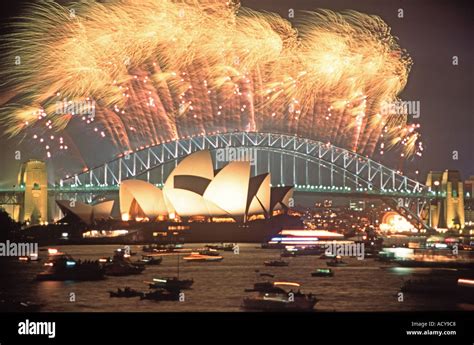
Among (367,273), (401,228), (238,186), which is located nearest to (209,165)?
(238,186)

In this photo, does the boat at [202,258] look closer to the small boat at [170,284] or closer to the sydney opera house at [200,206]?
the sydney opera house at [200,206]

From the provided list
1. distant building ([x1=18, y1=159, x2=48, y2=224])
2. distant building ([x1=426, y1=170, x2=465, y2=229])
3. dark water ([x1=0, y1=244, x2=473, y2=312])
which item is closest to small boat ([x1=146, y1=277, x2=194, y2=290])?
dark water ([x1=0, y1=244, x2=473, y2=312])

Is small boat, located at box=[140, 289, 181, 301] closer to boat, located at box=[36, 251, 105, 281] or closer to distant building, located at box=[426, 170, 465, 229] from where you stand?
boat, located at box=[36, 251, 105, 281]

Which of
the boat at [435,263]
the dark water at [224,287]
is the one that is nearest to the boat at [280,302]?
the dark water at [224,287]

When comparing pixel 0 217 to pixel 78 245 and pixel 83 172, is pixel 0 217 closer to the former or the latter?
pixel 78 245

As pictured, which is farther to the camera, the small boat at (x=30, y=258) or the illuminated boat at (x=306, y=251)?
the illuminated boat at (x=306, y=251)

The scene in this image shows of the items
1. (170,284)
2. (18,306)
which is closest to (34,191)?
(170,284)

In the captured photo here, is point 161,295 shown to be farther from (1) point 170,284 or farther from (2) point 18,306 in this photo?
(2) point 18,306
